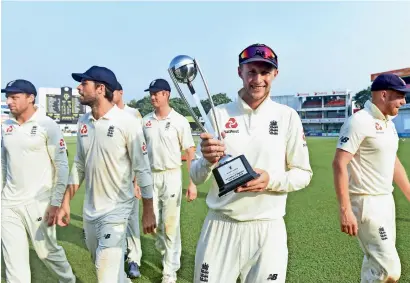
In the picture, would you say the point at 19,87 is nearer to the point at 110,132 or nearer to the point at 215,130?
the point at 110,132

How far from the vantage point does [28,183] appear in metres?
4.24

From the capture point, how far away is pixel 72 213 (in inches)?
350

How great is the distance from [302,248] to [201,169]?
384 centimetres

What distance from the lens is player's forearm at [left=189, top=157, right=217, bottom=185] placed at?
99.4 inches

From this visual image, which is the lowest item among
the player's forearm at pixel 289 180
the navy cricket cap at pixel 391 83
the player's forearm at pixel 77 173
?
the player's forearm at pixel 77 173

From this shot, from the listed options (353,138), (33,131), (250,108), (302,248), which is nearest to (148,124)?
(33,131)

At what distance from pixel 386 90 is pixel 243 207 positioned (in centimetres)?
214

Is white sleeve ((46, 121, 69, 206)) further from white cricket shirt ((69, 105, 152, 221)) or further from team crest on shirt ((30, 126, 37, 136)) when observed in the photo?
white cricket shirt ((69, 105, 152, 221))

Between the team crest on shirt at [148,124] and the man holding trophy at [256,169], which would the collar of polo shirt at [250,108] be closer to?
the man holding trophy at [256,169]

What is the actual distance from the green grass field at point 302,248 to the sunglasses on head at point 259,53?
1.20m

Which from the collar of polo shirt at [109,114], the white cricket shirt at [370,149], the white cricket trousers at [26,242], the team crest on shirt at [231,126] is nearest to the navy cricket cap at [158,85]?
the collar of polo shirt at [109,114]

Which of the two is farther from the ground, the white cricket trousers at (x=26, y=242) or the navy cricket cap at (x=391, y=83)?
the navy cricket cap at (x=391, y=83)

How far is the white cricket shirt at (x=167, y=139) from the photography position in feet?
18.5

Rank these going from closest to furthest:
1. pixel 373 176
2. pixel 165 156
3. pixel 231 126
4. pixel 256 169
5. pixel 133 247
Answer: pixel 256 169 < pixel 231 126 < pixel 373 176 < pixel 133 247 < pixel 165 156
